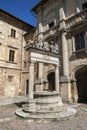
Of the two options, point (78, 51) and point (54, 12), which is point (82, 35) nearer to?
point (78, 51)

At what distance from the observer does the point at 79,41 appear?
40.1ft

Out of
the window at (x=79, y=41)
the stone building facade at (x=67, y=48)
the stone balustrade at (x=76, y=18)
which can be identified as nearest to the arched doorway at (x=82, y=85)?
the stone building facade at (x=67, y=48)

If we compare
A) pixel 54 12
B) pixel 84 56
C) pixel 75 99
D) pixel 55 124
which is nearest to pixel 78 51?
pixel 84 56

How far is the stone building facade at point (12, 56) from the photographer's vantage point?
1646cm

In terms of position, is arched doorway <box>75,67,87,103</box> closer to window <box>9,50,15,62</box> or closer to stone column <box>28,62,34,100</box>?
stone column <box>28,62,34,100</box>

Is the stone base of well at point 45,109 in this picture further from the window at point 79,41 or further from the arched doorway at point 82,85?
the window at point 79,41

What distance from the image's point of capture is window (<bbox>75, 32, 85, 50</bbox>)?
1198cm

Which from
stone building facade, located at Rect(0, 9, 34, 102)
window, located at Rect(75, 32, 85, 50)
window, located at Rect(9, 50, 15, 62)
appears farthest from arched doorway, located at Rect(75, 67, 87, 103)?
window, located at Rect(9, 50, 15, 62)

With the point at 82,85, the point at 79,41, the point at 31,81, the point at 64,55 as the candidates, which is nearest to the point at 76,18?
the point at 79,41

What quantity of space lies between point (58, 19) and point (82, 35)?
3.80 metres

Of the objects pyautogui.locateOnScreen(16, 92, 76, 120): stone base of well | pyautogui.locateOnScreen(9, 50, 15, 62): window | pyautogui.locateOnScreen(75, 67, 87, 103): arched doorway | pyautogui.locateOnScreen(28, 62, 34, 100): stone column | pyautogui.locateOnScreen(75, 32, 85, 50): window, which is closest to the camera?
pyautogui.locateOnScreen(16, 92, 76, 120): stone base of well

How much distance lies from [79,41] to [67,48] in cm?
133

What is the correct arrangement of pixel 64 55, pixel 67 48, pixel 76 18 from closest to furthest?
pixel 76 18, pixel 64 55, pixel 67 48

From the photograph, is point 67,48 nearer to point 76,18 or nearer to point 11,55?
point 76,18
